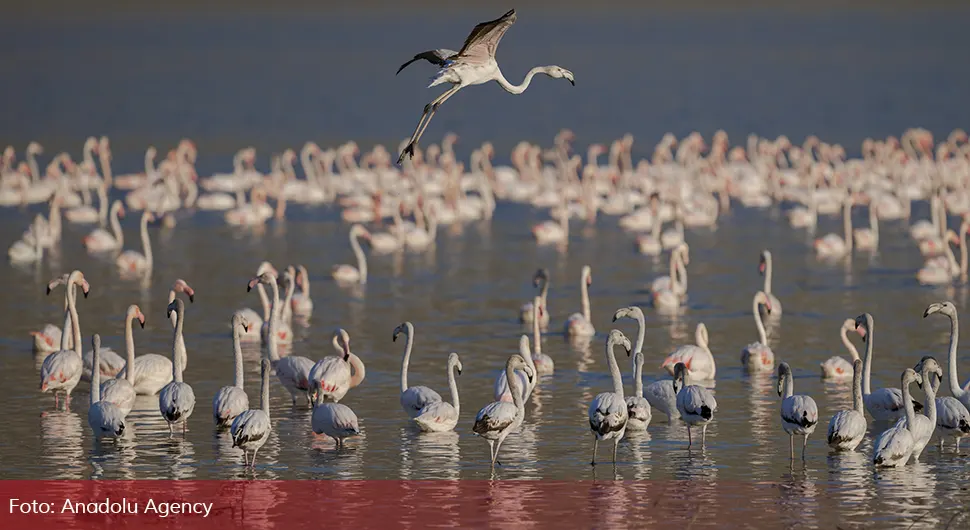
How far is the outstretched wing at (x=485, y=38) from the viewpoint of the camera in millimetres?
14273

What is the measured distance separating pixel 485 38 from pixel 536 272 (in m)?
8.58

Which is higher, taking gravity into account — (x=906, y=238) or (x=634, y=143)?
(x=634, y=143)

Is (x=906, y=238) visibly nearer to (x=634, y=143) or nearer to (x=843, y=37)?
(x=634, y=143)

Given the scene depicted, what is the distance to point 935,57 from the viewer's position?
3378 inches

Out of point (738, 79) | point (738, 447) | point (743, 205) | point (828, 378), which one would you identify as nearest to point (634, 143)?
point (743, 205)

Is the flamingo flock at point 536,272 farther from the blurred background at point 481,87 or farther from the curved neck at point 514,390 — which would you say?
the blurred background at point 481,87

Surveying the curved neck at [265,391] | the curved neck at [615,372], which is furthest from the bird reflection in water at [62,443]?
the curved neck at [615,372]

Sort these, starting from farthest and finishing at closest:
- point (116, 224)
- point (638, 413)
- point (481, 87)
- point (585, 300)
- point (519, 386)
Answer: point (481, 87) < point (116, 224) < point (585, 300) < point (519, 386) < point (638, 413)

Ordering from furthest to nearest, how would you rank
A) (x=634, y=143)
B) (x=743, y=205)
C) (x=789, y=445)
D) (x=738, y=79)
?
(x=738, y=79) < (x=634, y=143) < (x=743, y=205) < (x=789, y=445)

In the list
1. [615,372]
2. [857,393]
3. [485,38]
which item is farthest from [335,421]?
[857,393]

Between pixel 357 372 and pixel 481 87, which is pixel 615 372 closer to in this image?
pixel 357 372

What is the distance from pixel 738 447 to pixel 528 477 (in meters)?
2.10

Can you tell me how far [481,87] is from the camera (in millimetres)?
70562

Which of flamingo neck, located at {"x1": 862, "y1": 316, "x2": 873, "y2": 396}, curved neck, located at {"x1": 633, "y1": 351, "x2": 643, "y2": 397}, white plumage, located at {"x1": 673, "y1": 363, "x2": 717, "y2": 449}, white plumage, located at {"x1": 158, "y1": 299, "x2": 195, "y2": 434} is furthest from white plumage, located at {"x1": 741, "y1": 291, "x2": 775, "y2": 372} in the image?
white plumage, located at {"x1": 158, "y1": 299, "x2": 195, "y2": 434}
